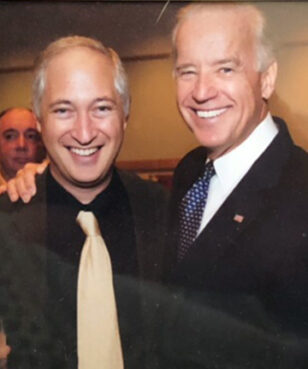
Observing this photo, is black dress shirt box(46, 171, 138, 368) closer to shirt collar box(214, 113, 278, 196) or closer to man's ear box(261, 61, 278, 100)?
shirt collar box(214, 113, 278, 196)

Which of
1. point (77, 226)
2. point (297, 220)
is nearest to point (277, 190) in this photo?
point (297, 220)

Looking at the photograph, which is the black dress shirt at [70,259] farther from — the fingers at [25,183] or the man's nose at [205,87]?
the man's nose at [205,87]

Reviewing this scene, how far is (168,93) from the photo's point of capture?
1.11 metres

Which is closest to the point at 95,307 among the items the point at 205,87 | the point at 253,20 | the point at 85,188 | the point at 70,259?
the point at 70,259

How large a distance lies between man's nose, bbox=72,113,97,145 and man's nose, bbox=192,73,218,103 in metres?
0.18

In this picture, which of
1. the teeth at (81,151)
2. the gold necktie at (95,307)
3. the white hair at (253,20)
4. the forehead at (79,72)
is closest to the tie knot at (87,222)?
the gold necktie at (95,307)

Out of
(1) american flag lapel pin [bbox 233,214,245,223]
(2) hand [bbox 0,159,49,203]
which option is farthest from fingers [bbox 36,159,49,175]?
(1) american flag lapel pin [bbox 233,214,245,223]

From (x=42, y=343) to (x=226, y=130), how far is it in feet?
1.56

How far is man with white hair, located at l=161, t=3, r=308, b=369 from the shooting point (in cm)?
108

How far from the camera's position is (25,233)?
1146 millimetres

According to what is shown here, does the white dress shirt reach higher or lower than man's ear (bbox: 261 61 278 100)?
lower

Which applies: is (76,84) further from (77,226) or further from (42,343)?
(42,343)

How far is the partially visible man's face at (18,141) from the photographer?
3.67 feet

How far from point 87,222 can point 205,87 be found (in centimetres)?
30
